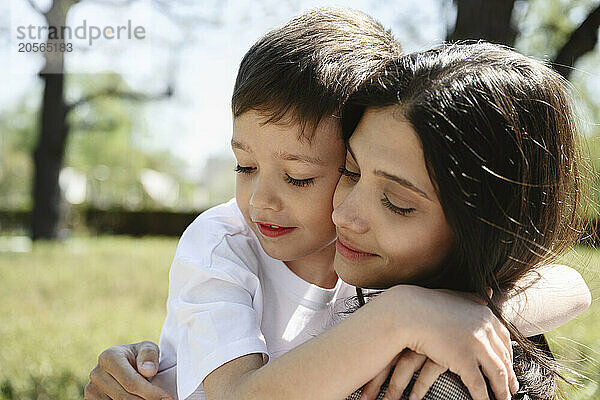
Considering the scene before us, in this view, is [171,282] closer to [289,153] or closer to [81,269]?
[289,153]

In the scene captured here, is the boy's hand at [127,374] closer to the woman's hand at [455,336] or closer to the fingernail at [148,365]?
the fingernail at [148,365]

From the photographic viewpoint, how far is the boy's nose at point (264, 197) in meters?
1.95

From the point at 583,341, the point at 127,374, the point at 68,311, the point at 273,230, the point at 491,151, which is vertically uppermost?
the point at 491,151

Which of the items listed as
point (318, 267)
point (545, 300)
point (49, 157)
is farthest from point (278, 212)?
point (49, 157)

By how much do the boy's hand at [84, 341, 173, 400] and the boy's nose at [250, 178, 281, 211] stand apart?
0.63 metres

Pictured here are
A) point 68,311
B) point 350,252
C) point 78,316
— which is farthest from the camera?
point 68,311

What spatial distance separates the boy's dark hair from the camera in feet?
6.34

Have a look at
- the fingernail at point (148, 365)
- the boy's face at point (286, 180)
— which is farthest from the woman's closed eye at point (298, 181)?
the fingernail at point (148, 365)

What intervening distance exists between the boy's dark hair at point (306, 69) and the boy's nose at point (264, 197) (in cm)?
17

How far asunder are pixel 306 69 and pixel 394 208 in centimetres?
53

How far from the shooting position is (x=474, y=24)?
12.3ft

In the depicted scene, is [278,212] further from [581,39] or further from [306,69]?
[581,39]

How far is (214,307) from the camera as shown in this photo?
1.78 meters

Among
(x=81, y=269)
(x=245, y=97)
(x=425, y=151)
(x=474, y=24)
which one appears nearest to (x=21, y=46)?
(x=81, y=269)
